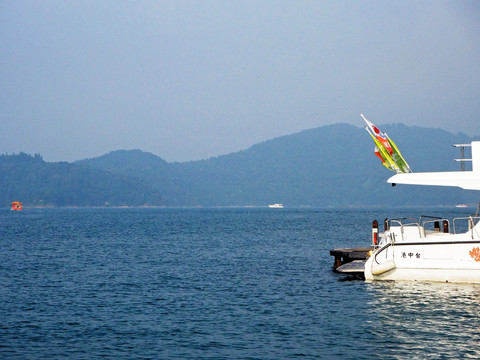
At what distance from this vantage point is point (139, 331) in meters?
23.2

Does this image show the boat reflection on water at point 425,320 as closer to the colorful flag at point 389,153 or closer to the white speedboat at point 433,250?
the white speedboat at point 433,250

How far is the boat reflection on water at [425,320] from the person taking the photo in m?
20.0

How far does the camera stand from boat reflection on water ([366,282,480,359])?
20.0m

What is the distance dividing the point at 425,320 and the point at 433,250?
6.03m

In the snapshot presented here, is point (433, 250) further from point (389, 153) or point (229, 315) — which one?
point (229, 315)

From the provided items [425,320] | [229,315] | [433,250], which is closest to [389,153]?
[433,250]

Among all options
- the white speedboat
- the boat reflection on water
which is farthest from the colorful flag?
the boat reflection on water

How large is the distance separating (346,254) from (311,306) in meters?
13.5

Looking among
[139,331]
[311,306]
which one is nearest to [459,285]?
[311,306]

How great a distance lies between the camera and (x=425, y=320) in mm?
24234

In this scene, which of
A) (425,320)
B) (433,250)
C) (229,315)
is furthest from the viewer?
(433,250)

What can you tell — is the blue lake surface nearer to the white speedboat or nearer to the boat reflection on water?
the boat reflection on water

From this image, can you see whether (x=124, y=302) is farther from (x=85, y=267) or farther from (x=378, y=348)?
(x=85, y=267)

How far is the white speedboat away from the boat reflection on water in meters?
0.62
